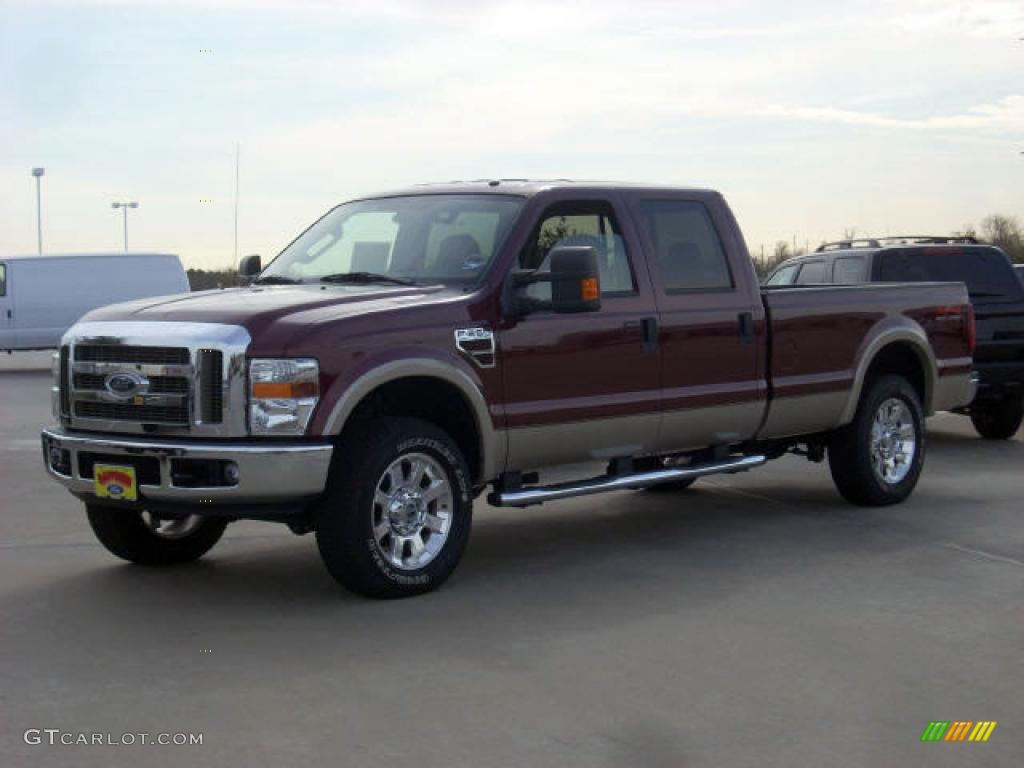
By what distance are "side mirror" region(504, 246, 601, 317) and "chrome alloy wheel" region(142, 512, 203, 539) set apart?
2.09m

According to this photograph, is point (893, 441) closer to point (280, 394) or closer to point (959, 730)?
point (280, 394)

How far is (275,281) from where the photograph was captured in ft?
26.8

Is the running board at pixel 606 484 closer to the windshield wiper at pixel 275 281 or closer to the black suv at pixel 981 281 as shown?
the windshield wiper at pixel 275 281

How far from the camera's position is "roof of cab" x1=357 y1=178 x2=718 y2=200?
8.02 m

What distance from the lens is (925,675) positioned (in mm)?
5629

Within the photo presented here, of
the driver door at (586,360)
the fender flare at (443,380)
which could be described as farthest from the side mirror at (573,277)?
the fender flare at (443,380)

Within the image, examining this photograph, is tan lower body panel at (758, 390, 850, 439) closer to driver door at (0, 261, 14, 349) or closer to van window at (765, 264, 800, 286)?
van window at (765, 264, 800, 286)

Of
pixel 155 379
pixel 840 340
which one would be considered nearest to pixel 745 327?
pixel 840 340

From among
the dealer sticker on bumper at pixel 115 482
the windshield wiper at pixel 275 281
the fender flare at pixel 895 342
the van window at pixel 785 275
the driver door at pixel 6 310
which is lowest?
the driver door at pixel 6 310

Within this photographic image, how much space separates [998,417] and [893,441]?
4397mm

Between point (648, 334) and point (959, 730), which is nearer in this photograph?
point (959, 730)

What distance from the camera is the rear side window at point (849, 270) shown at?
13.2 metres

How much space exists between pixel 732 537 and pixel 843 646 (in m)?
2.60

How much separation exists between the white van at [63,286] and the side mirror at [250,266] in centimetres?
1994
